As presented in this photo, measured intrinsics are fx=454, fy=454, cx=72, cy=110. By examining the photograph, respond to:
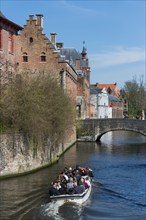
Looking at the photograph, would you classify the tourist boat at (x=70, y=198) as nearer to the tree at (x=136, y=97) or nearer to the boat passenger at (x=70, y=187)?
the boat passenger at (x=70, y=187)

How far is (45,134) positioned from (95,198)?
952 cm

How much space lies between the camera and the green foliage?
27031mm

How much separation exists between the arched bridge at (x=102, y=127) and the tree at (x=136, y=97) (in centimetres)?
4276

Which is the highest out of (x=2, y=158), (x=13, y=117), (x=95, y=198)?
(x=13, y=117)

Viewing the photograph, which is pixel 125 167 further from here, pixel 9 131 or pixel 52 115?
pixel 9 131

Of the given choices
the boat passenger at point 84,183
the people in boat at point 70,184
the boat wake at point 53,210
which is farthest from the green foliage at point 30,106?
the boat wake at point 53,210

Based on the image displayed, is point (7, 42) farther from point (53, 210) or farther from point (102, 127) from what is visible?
point (102, 127)

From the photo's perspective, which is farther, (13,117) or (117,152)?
(117,152)

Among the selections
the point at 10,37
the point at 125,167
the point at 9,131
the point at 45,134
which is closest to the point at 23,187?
the point at 9,131

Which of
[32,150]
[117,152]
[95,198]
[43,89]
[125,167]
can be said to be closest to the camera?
[95,198]

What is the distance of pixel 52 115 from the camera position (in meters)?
32.3

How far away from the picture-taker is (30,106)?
27.2 m

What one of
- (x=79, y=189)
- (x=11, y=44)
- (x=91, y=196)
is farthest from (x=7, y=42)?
(x=79, y=189)

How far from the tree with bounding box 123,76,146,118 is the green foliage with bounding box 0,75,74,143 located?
68924 mm
